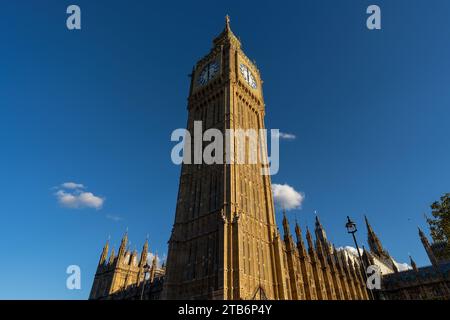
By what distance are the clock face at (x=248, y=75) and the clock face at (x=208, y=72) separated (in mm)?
5538

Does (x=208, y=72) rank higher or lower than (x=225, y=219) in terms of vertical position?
higher

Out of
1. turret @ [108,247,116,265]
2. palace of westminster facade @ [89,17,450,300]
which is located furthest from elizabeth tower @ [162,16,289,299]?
turret @ [108,247,116,265]

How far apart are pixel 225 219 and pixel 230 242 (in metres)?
3.05

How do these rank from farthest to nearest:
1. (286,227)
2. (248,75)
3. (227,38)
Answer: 1. (227,38)
2. (248,75)
3. (286,227)

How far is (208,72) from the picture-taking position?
195 feet

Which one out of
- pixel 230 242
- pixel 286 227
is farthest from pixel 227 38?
pixel 230 242

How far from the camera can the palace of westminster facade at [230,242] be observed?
114 feet

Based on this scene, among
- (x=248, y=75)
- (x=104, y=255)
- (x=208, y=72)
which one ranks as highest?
(x=248, y=75)

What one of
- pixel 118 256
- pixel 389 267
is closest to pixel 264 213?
pixel 118 256

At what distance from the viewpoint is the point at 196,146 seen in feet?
166

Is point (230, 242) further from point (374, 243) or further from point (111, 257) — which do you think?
point (374, 243)

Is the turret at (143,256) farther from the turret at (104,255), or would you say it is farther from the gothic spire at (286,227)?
Result: the gothic spire at (286,227)
